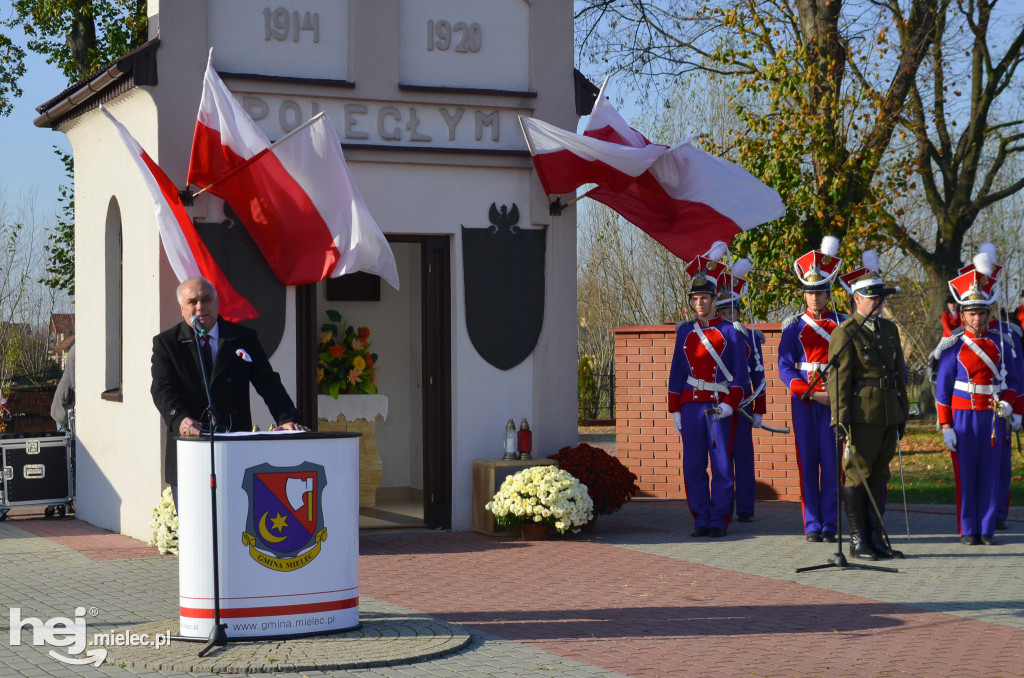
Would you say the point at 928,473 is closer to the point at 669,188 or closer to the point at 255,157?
the point at 669,188

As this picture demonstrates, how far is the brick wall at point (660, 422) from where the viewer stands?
14789 millimetres

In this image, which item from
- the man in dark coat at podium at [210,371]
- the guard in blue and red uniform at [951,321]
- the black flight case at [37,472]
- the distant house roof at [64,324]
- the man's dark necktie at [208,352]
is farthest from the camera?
the distant house roof at [64,324]

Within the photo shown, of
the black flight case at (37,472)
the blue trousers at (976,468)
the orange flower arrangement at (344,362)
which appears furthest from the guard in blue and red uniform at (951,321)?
the black flight case at (37,472)

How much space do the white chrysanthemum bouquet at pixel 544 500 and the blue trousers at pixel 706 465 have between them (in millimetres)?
1025

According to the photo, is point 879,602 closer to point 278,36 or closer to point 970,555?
point 970,555

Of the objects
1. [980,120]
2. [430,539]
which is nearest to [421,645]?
[430,539]

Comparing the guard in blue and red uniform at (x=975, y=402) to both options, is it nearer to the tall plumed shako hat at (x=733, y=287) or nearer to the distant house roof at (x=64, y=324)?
the tall plumed shako hat at (x=733, y=287)

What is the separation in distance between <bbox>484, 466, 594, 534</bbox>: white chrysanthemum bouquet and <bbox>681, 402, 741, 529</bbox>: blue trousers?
102cm

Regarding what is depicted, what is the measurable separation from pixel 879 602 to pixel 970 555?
2.55 m

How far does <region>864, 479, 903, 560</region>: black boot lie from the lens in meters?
10.5

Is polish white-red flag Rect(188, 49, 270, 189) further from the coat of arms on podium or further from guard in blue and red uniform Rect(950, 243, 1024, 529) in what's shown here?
guard in blue and red uniform Rect(950, 243, 1024, 529)

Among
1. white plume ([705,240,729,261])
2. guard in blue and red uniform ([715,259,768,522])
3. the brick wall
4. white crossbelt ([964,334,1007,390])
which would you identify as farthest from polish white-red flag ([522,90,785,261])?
white crossbelt ([964,334,1007,390])

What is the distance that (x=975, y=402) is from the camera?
11.2m

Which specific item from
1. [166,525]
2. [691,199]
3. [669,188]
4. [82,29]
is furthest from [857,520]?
[82,29]
